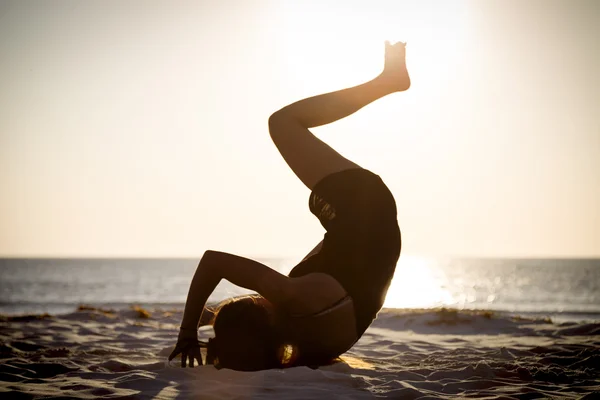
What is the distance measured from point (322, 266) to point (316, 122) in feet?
3.01

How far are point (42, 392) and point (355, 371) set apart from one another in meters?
2.34

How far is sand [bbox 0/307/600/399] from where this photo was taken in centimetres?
391

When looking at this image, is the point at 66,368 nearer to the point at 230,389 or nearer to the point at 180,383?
the point at 180,383

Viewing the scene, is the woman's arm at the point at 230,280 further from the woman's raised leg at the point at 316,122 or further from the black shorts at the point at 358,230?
the woman's raised leg at the point at 316,122

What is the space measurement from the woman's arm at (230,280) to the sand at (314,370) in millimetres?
561

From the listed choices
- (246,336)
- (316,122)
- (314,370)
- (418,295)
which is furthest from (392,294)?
(316,122)

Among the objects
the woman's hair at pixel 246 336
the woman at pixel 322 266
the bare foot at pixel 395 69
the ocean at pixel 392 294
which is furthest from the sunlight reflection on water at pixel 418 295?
the bare foot at pixel 395 69

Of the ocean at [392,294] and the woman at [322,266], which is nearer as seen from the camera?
the woman at [322,266]

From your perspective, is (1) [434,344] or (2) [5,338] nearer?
(2) [5,338]

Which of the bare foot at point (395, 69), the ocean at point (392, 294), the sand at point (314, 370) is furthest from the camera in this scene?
the ocean at point (392, 294)

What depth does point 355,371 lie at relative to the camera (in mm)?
4770

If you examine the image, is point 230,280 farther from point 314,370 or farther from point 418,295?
point 418,295

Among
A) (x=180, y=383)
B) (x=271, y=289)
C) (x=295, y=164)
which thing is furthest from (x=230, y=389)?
(x=295, y=164)

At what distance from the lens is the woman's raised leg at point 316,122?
3617 millimetres
